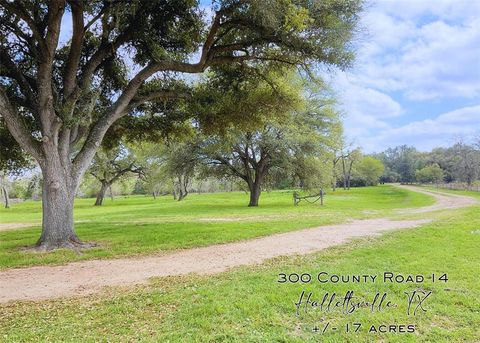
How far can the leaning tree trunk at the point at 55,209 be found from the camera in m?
9.49

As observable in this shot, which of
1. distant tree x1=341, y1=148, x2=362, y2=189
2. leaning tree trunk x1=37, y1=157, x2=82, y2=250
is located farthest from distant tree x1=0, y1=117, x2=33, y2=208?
distant tree x1=341, y1=148, x2=362, y2=189

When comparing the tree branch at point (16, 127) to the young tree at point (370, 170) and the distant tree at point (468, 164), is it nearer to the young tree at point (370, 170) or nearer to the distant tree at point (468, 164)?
the distant tree at point (468, 164)

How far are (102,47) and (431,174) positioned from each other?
89.5 meters

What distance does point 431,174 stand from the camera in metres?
85.6

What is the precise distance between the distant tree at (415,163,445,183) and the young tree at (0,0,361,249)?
84.7m

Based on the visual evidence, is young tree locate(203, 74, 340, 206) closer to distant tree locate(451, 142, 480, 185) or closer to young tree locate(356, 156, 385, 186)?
distant tree locate(451, 142, 480, 185)

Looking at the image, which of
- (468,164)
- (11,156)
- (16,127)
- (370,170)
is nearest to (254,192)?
(11,156)

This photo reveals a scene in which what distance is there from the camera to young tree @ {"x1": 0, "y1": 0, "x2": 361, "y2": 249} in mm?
9305

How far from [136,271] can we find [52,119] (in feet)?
16.7

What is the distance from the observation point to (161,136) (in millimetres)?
14781

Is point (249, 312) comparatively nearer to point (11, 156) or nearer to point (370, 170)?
point (11, 156)

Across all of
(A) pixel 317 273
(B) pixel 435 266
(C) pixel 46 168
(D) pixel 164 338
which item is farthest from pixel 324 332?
(C) pixel 46 168

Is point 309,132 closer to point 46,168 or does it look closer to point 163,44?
point 163,44

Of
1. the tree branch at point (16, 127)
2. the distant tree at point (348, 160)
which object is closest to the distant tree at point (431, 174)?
the distant tree at point (348, 160)
